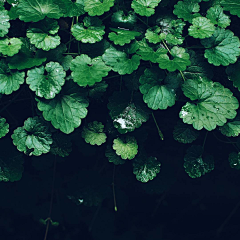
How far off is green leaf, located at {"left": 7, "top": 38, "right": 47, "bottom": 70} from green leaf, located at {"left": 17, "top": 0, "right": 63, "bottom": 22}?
0.17 m

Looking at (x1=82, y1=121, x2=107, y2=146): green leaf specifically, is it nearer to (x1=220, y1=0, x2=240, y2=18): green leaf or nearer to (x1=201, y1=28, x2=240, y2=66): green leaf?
(x1=201, y1=28, x2=240, y2=66): green leaf

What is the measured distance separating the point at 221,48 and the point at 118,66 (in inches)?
28.6

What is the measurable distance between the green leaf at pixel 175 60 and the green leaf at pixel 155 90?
3.8 inches

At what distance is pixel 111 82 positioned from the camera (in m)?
2.03

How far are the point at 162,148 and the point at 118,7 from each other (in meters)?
1.28

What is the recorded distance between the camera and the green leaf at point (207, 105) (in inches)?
→ 68.1

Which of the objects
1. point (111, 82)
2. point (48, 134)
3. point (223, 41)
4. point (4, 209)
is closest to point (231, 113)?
point (223, 41)

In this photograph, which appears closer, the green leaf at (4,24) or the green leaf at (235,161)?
the green leaf at (4,24)

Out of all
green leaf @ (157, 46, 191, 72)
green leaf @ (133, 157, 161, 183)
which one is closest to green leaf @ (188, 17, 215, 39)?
green leaf @ (157, 46, 191, 72)

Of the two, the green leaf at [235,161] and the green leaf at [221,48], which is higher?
the green leaf at [221,48]

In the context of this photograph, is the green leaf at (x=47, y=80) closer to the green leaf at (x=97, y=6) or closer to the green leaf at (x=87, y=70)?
the green leaf at (x=87, y=70)

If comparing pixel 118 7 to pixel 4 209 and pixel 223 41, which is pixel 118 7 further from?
pixel 4 209

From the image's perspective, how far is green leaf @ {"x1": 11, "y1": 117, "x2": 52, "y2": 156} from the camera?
1.79 m

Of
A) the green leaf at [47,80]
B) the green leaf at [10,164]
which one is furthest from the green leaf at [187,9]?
the green leaf at [10,164]
